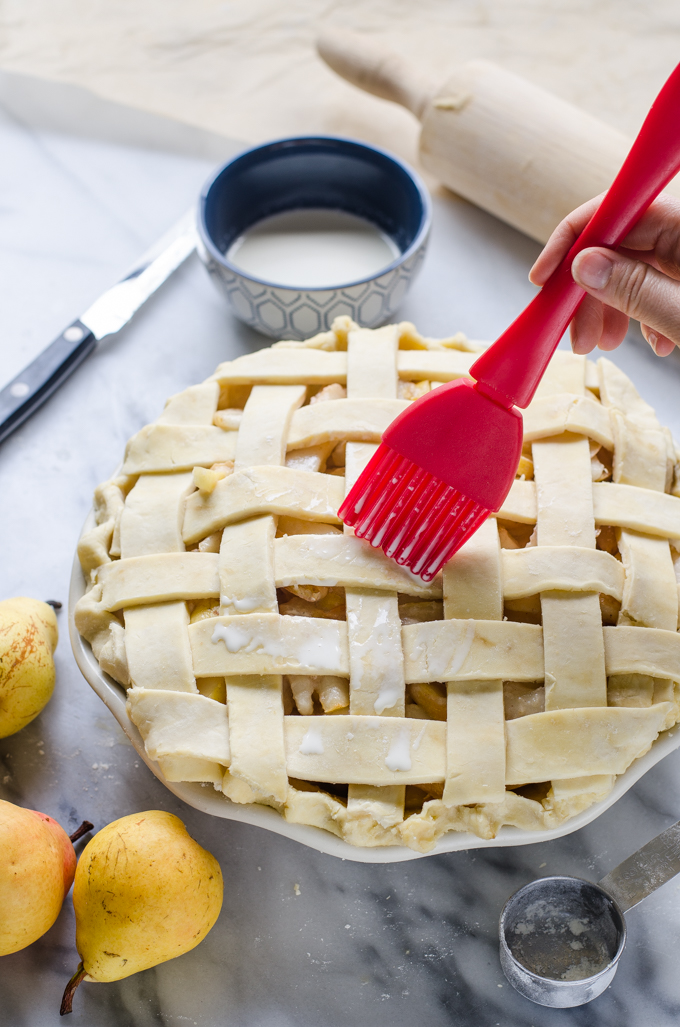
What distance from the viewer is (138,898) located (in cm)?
91

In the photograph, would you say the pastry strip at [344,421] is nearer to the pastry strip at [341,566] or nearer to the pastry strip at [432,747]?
the pastry strip at [341,566]

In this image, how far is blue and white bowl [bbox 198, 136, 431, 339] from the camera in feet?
4.62

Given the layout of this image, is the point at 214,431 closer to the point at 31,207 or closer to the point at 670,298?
the point at 670,298

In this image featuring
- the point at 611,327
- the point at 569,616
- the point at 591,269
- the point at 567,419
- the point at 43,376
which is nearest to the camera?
the point at 591,269

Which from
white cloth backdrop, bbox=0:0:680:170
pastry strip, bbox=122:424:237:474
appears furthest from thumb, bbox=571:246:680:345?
white cloth backdrop, bbox=0:0:680:170

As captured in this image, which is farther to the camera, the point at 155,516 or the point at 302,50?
the point at 302,50

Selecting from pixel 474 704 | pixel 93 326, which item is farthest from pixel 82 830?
pixel 93 326

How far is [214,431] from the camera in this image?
3.56 feet

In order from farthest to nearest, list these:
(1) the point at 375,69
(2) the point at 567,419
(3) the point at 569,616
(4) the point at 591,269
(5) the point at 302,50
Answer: (5) the point at 302,50 → (1) the point at 375,69 → (2) the point at 567,419 → (3) the point at 569,616 → (4) the point at 591,269

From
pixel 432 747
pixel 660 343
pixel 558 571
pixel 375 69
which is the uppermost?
pixel 375 69

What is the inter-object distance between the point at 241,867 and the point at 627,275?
87 centimetres

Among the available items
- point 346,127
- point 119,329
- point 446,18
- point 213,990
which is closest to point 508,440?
point 213,990

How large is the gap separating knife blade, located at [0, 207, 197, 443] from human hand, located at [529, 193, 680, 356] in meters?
0.87

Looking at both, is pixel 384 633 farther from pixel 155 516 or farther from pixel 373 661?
pixel 155 516
